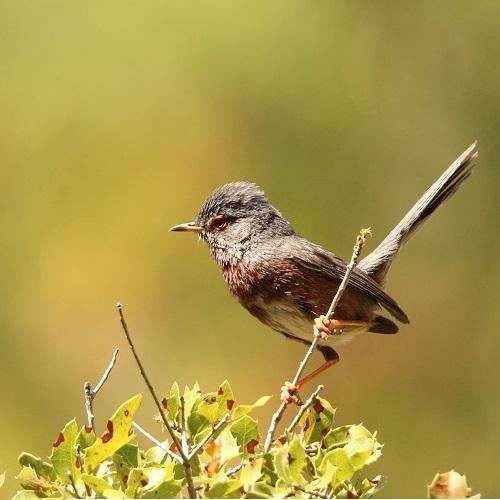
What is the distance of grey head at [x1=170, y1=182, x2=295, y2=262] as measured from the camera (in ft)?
15.1

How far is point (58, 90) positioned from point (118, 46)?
0.63 meters

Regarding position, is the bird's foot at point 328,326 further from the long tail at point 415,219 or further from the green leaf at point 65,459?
the green leaf at point 65,459

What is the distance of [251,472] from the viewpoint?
7.64ft

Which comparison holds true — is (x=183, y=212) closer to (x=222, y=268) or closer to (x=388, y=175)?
(x=388, y=175)

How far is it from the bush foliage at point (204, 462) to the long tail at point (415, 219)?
2.56m

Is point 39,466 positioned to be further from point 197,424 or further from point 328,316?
point 328,316

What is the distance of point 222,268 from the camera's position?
4.62 metres

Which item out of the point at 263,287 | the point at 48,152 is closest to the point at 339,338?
the point at 263,287

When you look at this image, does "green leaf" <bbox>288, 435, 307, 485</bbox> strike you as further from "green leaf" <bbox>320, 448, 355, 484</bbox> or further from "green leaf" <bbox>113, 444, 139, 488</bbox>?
"green leaf" <bbox>113, 444, 139, 488</bbox>

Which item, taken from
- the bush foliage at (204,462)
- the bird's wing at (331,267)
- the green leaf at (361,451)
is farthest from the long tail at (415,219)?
the green leaf at (361,451)

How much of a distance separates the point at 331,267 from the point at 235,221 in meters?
0.51

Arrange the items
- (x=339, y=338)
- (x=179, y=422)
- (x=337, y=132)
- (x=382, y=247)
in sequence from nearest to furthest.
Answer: (x=179, y=422) < (x=339, y=338) < (x=382, y=247) < (x=337, y=132)

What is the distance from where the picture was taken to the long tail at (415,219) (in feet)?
17.4

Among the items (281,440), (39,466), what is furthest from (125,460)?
(281,440)
